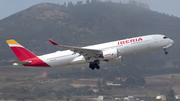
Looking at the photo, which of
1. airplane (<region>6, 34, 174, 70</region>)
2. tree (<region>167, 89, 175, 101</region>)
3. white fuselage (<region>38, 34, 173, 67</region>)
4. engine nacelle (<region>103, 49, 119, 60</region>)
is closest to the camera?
engine nacelle (<region>103, 49, 119, 60</region>)

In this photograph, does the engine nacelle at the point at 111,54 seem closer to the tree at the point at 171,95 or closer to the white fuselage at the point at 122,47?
the white fuselage at the point at 122,47

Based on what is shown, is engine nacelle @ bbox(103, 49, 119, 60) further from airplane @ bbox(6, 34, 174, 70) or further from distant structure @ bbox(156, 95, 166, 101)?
distant structure @ bbox(156, 95, 166, 101)

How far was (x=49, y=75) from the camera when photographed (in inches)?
2985

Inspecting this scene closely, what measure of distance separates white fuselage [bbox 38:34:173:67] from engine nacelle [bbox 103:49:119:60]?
98 cm

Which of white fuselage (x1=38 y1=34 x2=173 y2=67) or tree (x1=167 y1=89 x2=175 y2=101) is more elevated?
white fuselage (x1=38 y1=34 x2=173 y2=67)

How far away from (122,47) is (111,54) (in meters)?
2.52

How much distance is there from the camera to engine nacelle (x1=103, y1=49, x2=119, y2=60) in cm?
3953

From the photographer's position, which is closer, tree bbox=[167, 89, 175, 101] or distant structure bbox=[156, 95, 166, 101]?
distant structure bbox=[156, 95, 166, 101]

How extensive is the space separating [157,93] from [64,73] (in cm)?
3395

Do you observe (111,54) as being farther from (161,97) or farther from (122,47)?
(161,97)

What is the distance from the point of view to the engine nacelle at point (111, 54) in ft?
130

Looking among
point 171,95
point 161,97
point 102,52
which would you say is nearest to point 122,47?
point 102,52

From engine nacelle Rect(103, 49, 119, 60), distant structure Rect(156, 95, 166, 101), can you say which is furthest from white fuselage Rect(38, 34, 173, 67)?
distant structure Rect(156, 95, 166, 101)

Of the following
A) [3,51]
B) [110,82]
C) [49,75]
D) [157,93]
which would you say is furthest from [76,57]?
[3,51]
